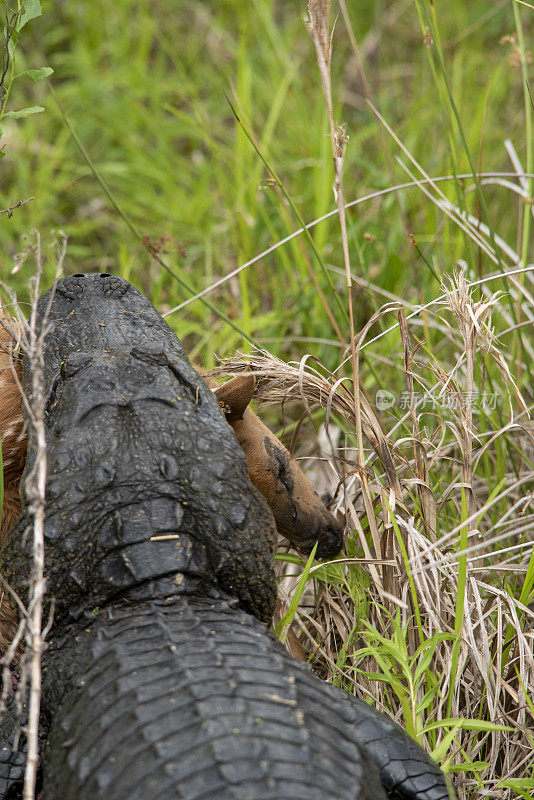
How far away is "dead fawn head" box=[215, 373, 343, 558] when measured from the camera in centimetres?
221

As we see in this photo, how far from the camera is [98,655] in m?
1.73

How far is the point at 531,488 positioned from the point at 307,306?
1255 millimetres

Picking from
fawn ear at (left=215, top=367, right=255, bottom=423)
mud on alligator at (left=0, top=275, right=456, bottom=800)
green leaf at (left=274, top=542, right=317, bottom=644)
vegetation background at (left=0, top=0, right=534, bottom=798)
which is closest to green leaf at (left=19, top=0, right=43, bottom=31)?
vegetation background at (left=0, top=0, right=534, bottom=798)

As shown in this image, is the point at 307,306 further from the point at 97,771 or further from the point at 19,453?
the point at 97,771

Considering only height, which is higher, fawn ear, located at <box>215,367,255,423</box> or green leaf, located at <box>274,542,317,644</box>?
fawn ear, located at <box>215,367,255,423</box>

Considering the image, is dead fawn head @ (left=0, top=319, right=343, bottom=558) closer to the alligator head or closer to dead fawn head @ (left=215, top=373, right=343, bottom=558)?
dead fawn head @ (left=215, top=373, right=343, bottom=558)

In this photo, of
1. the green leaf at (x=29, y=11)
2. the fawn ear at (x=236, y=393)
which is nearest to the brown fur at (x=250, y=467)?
the fawn ear at (x=236, y=393)

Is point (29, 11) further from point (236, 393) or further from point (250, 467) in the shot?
point (250, 467)

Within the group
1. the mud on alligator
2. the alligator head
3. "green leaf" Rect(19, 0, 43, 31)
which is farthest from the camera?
"green leaf" Rect(19, 0, 43, 31)

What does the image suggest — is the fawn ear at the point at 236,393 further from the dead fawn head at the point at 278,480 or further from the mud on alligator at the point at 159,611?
the mud on alligator at the point at 159,611

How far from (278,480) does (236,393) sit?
0.90 feet

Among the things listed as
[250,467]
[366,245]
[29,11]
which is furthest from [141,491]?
[366,245]

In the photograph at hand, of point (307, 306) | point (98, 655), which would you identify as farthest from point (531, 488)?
point (98, 655)

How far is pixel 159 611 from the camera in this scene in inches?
70.5
